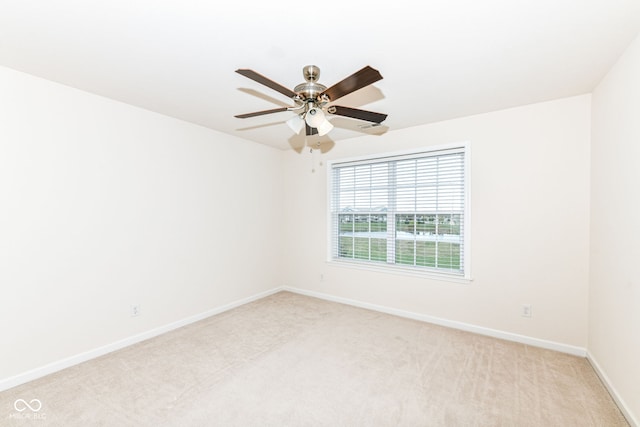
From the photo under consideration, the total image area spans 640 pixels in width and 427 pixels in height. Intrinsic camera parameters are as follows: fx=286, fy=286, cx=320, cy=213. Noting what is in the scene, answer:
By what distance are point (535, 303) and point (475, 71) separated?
2.43 metres

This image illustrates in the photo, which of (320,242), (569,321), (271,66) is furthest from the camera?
(320,242)

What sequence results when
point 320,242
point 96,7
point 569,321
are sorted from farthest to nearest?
point 320,242, point 569,321, point 96,7

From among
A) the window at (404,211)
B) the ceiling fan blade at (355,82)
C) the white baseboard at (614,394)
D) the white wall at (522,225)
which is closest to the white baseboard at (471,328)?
the white wall at (522,225)

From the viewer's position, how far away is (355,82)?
1.65 meters

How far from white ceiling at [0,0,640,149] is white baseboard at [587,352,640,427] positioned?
2.47 metres

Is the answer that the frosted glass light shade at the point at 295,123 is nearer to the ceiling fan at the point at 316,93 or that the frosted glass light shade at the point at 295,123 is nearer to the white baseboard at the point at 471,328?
the ceiling fan at the point at 316,93

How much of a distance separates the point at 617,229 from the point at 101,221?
4482 millimetres

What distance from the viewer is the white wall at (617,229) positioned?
1.90 metres

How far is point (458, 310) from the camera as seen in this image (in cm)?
346

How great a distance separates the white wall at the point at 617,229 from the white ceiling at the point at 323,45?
0.30 meters

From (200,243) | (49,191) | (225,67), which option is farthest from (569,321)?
(49,191)

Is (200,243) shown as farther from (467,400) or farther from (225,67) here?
(467,400)

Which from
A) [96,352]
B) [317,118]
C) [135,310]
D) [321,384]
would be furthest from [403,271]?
[96,352]

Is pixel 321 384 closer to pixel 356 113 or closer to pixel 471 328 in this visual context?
pixel 471 328
